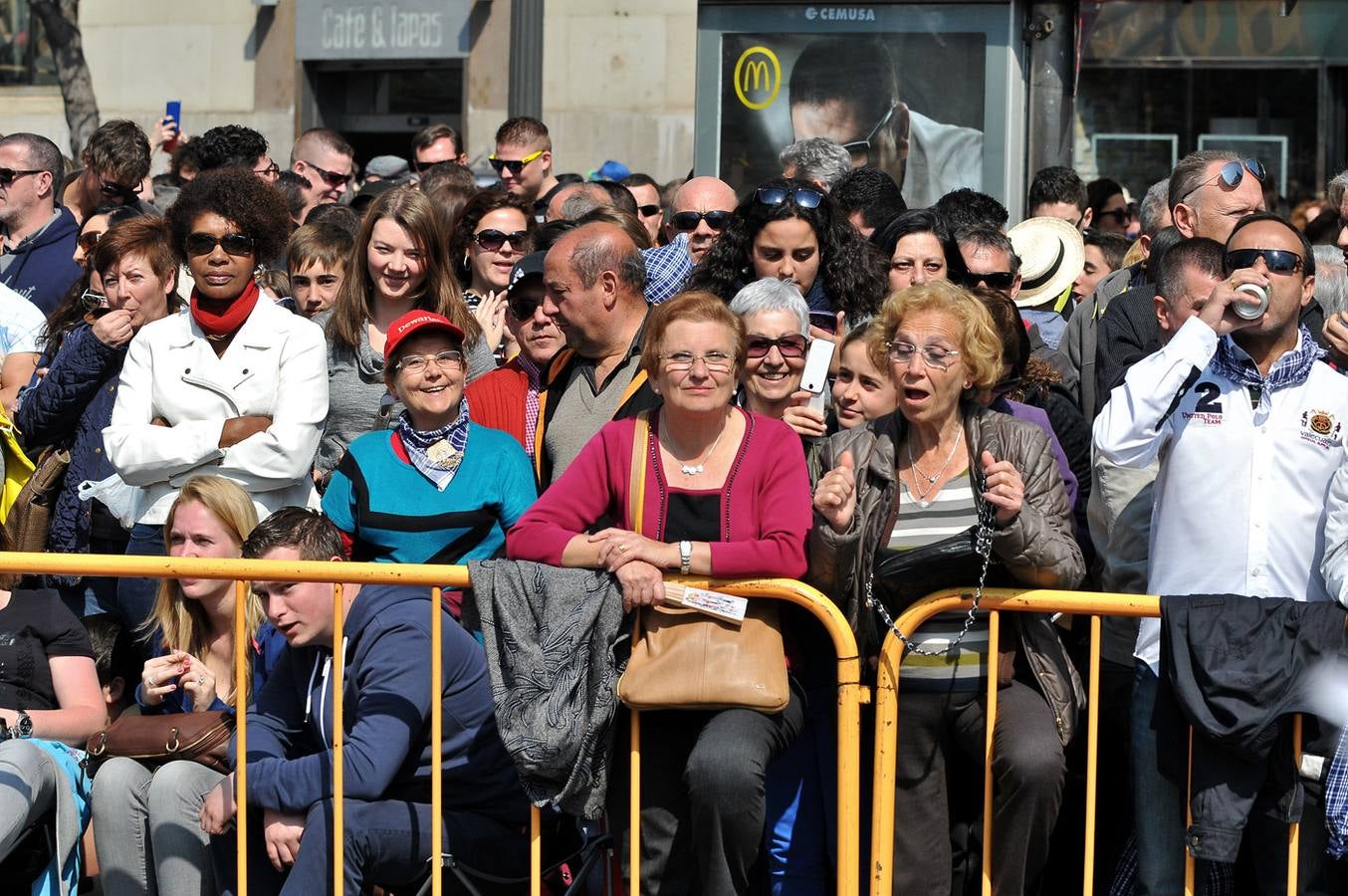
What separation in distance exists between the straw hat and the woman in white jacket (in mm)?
3235

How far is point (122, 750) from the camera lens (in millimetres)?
5141

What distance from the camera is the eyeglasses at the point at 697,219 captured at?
7629mm

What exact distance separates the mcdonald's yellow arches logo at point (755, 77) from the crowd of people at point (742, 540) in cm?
597

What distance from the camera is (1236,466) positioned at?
4.64m

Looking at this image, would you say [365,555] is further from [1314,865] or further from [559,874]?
[1314,865]

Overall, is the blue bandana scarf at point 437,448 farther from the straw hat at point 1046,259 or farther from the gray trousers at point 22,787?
the straw hat at point 1046,259

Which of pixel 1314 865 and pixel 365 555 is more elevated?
pixel 365 555

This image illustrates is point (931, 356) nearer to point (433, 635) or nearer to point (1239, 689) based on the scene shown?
point (1239, 689)

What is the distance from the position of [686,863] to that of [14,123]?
13.0 metres

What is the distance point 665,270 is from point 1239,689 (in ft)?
10.5

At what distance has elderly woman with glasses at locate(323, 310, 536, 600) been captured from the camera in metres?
5.21

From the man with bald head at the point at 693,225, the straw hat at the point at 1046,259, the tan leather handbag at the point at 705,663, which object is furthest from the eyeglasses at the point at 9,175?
the tan leather handbag at the point at 705,663


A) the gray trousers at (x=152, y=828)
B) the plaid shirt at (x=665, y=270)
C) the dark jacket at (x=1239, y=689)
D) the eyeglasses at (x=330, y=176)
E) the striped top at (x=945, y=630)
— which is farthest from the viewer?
the eyeglasses at (x=330, y=176)

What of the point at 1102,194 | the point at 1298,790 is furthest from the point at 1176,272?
the point at 1102,194
